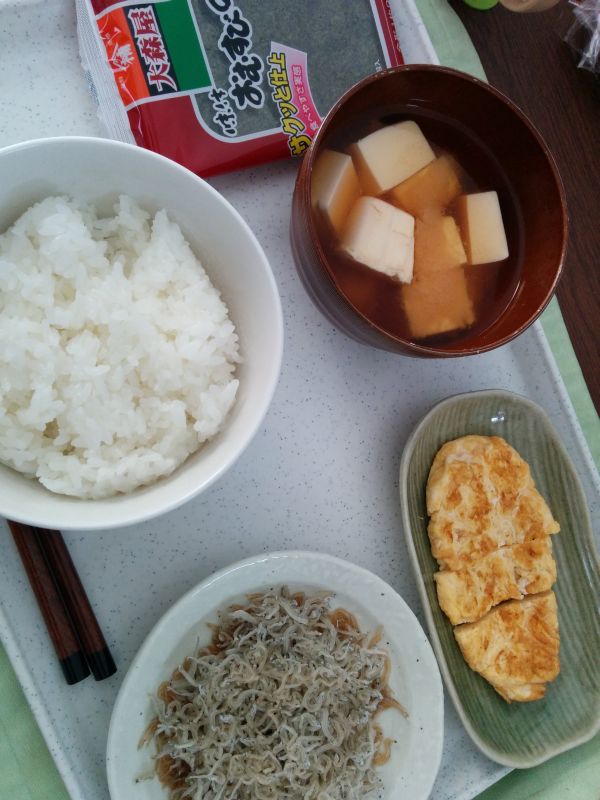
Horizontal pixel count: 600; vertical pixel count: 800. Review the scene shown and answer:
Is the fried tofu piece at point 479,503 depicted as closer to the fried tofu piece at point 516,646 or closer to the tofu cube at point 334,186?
the fried tofu piece at point 516,646

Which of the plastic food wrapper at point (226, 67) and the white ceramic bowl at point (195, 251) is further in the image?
the plastic food wrapper at point (226, 67)

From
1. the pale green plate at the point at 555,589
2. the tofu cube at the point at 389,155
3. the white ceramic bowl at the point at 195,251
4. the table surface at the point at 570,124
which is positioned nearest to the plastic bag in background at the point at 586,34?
the table surface at the point at 570,124

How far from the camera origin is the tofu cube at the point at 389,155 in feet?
5.23

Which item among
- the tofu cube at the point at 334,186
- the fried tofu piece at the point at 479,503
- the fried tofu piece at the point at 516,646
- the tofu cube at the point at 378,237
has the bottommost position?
the fried tofu piece at the point at 516,646

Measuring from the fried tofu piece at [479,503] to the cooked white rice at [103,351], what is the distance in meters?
0.63

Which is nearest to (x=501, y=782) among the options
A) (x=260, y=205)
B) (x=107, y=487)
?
(x=107, y=487)

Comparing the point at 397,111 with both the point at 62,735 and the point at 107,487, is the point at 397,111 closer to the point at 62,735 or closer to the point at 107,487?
the point at 107,487

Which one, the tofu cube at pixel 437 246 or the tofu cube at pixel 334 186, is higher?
the tofu cube at pixel 334 186

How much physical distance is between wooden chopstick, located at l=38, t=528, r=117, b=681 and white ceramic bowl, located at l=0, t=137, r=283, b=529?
0.76ft

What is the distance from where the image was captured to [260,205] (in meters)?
1.65

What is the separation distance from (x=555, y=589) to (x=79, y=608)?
1.16 meters

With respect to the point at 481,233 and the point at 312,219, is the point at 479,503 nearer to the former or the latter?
the point at 481,233

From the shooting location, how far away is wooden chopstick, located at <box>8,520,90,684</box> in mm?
1394

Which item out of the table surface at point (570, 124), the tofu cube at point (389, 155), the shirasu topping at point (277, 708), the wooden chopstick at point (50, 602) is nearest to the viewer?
the wooden chopstick at point (50, 602)
